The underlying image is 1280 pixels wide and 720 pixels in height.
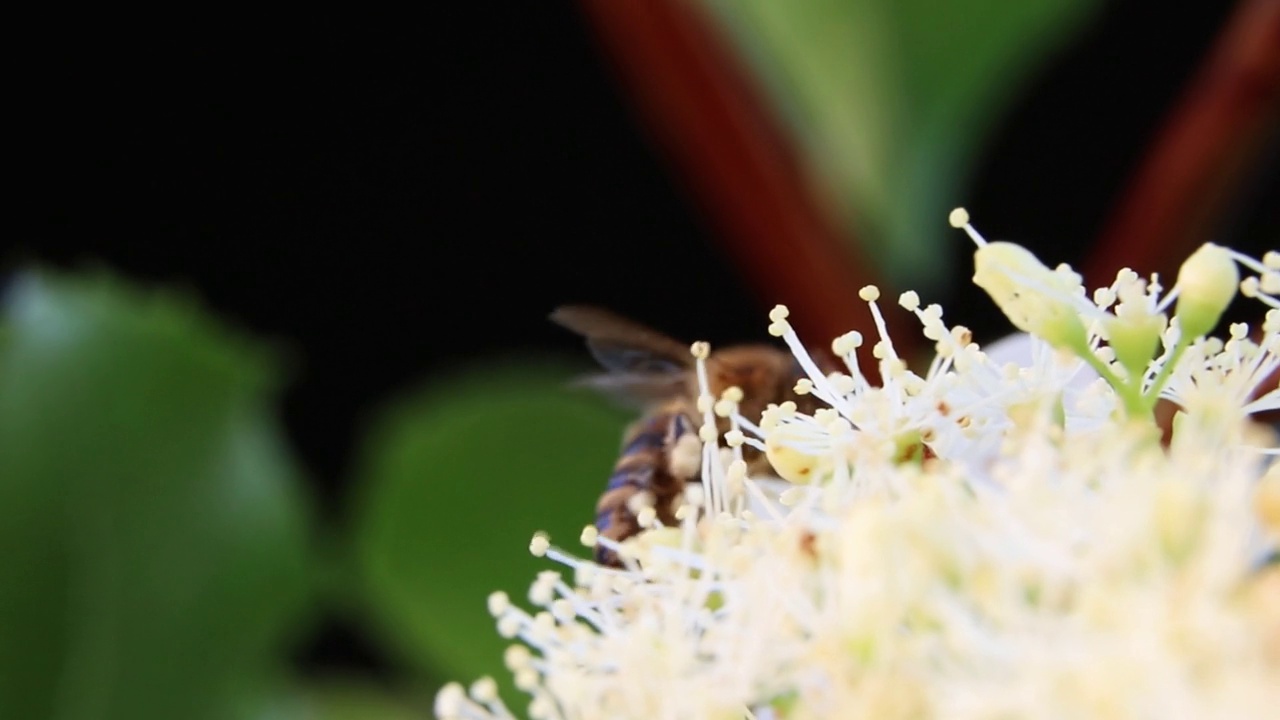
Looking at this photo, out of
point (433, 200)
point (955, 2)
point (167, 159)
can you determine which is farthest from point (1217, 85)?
point (167, 159)

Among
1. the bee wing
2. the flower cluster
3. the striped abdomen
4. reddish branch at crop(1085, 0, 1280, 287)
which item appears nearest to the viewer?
the flower cluster

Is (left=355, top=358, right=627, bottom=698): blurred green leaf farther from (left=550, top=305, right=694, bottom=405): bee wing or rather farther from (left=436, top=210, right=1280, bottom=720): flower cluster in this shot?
(left=436, top=210, right=1280, bottom=720): flower cluster

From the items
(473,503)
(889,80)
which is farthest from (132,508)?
(889,80)

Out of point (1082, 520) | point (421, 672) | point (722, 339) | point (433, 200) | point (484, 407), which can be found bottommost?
point (1082, 520)

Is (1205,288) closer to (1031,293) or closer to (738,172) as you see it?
(1031,293)

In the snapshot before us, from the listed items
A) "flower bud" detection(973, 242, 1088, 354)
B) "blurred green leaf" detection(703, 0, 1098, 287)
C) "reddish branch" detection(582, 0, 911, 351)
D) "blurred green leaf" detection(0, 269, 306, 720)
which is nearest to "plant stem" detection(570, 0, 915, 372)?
"reddish branch" detection(582, 0, 911, 351)

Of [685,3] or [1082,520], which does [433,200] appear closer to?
[685,3]
